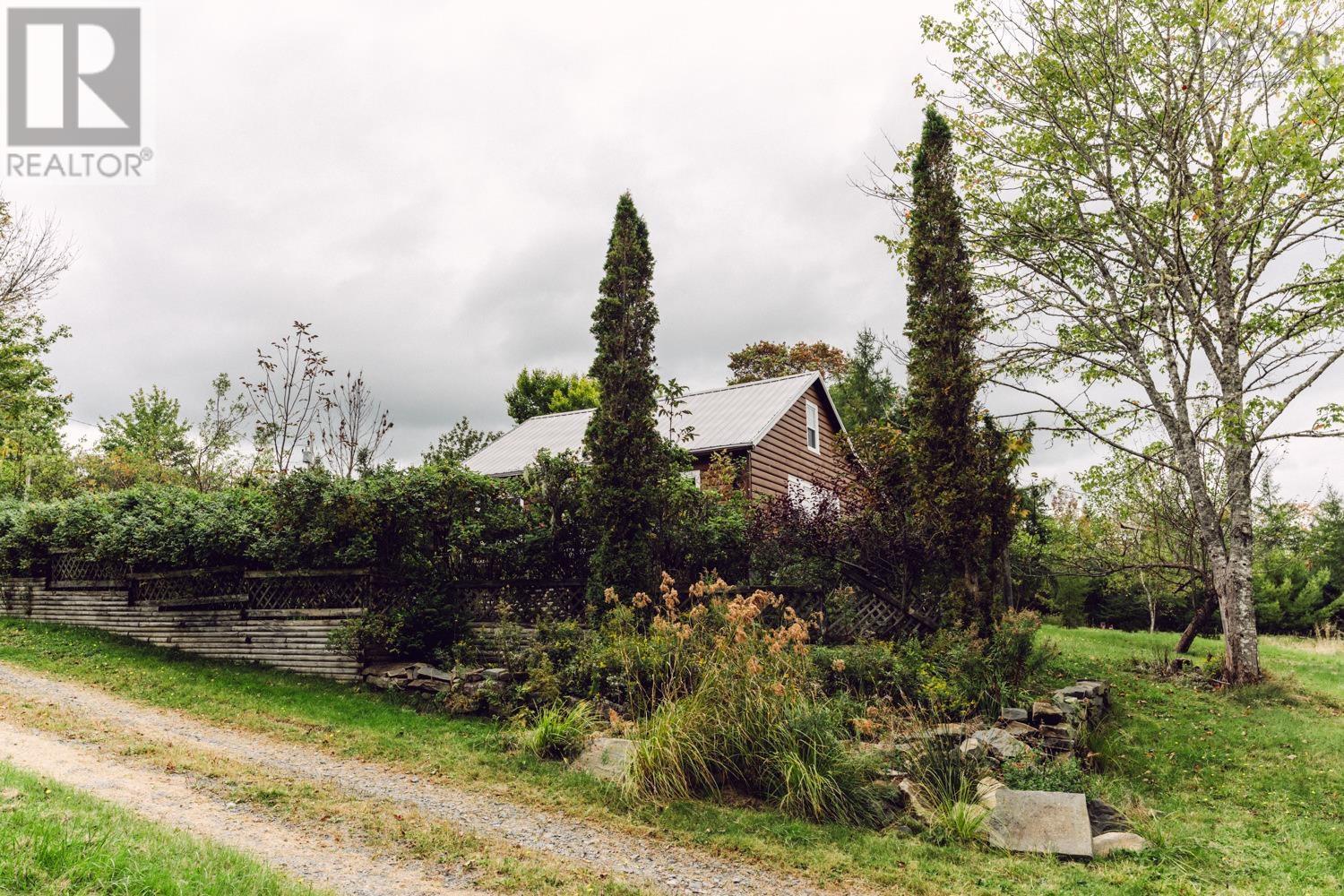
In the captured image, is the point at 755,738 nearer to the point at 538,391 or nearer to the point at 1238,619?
the point at 1238,619

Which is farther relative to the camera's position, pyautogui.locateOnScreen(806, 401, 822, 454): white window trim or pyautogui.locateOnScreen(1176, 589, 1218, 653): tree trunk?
→ pyautogui.locateOnScreen(806, 401, 822, 454): white window trim

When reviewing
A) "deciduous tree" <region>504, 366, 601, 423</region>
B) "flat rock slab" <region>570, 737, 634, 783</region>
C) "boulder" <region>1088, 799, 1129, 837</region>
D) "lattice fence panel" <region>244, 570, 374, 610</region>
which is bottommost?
"boulder" <region>1088, 799, 1129, 837</region>

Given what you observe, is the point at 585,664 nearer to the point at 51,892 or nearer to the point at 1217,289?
the point at 51,892

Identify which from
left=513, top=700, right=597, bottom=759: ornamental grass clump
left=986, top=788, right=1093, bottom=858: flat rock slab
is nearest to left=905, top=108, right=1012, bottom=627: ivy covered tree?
left=986, top=788, right=1093, bottom=858: flat rock slab

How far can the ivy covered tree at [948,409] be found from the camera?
9656 mm

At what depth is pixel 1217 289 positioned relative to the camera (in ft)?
35.9

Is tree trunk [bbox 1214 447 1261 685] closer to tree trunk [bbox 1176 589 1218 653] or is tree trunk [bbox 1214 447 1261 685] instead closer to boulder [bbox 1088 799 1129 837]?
tree trunk [bbox 1176 589 1218 653]

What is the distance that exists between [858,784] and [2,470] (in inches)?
1072

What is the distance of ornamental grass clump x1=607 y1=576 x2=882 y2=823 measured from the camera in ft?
19.6

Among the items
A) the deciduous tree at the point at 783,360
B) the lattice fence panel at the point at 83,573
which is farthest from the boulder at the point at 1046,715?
the deciduous tree at the point at 783,360

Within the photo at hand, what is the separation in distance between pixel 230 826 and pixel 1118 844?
617 cm

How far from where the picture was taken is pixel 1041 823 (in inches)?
219

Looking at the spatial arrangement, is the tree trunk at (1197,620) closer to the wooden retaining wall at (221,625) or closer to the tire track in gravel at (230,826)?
the tire track in gravel at (230,826)

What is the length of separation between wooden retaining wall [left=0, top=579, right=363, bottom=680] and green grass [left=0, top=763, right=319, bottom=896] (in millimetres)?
5410
